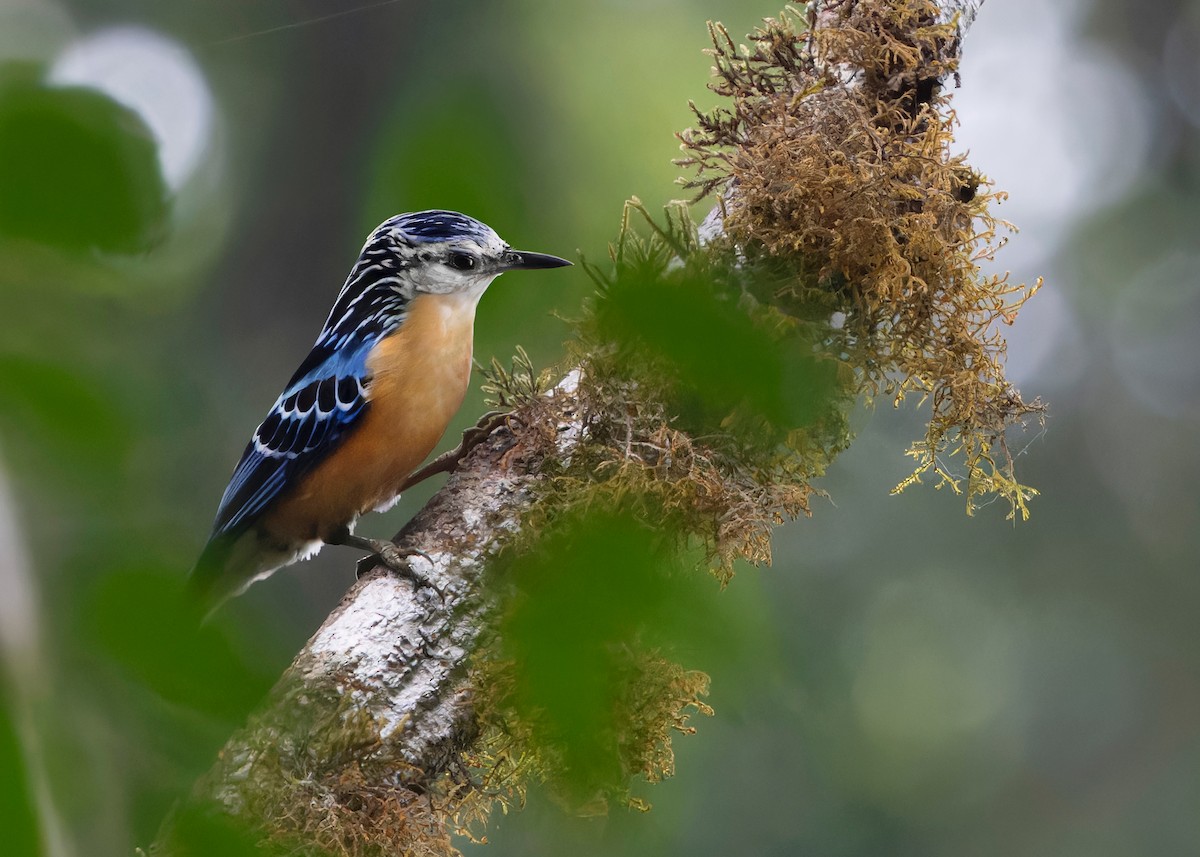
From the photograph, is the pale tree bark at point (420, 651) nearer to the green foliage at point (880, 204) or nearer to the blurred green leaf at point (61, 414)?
the green foliage at point (880, 204)

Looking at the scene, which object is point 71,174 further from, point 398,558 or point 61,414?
point 398,558

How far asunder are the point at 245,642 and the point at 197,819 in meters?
0.10

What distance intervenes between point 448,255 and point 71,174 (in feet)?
3.36

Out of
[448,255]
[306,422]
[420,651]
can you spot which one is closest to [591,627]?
[420,651]

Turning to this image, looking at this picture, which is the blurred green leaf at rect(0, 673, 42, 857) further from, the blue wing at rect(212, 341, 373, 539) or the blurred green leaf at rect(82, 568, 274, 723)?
the blue wing at rect(212, 341, 373, 539)

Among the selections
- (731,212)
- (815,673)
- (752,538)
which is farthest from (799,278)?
(815,673)

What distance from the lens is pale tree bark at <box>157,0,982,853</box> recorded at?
1264mm

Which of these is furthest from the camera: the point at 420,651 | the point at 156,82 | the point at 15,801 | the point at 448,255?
the point at 448,255

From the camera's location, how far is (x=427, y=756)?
136 centimetres

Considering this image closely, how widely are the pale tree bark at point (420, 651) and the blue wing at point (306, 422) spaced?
0.21 meters

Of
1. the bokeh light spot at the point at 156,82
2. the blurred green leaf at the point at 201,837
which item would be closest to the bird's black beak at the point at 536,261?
the bokeh light spot at the point at 156,82

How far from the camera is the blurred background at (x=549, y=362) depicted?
18.8 inches

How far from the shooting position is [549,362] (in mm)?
1453

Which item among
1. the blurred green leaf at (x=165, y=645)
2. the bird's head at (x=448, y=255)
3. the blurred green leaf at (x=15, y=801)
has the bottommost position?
the blurred green leaf at (x=15, y=801)
